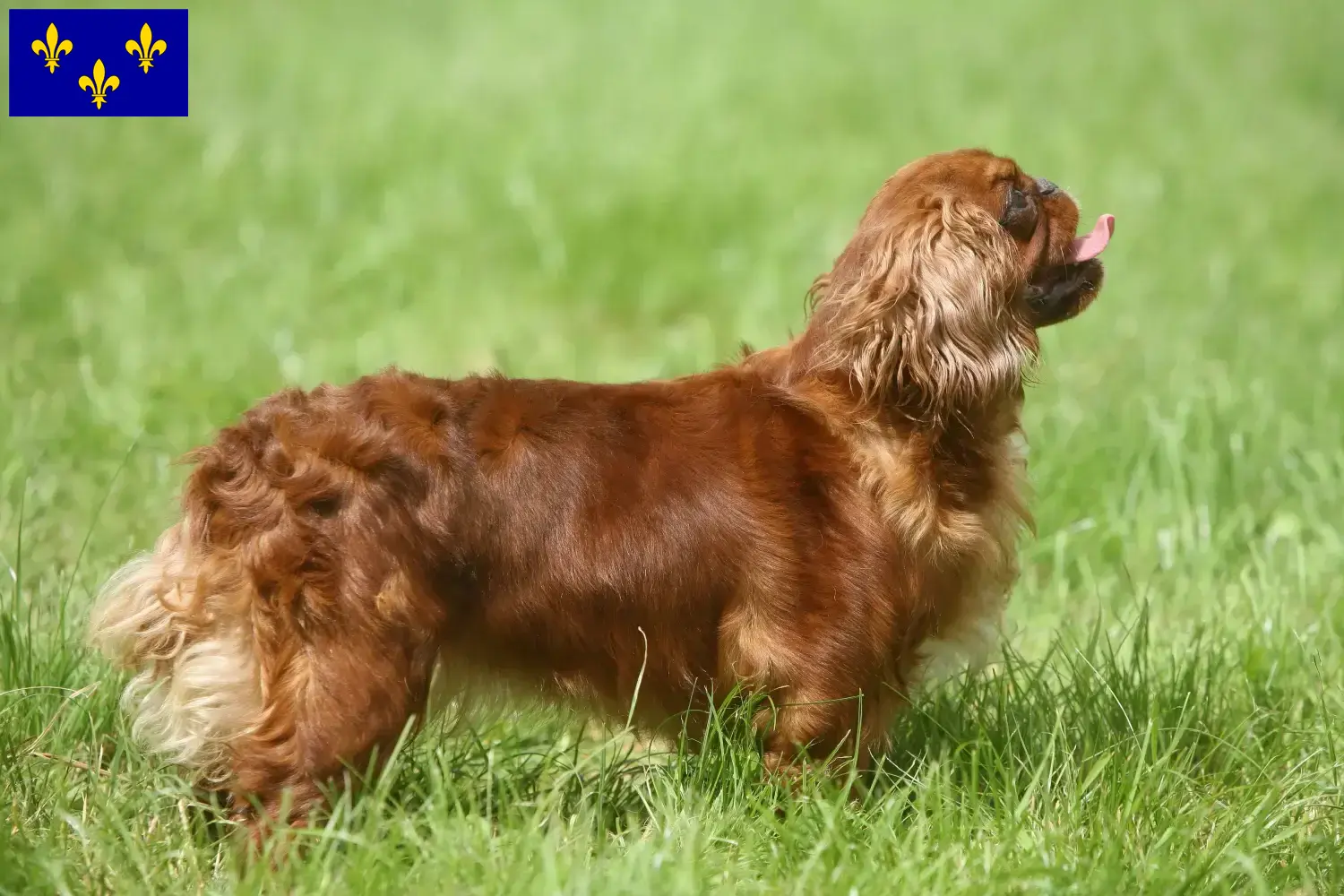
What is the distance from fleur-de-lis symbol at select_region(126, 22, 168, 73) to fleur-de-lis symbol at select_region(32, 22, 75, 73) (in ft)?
0.86

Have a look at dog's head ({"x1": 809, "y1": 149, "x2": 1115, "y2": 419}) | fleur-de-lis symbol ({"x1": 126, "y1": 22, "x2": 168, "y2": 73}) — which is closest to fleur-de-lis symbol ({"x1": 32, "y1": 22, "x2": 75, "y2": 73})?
fleur-de-lis symbol ({"x1": 126, "y1": 22, "x2": 168, "y2": 73})

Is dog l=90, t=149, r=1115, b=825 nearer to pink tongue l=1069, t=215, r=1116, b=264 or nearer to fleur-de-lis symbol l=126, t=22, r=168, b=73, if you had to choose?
pink tongue l=1069, t=215, r=1116, b=264

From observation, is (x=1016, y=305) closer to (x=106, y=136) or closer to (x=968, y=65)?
(x=106, y=136)

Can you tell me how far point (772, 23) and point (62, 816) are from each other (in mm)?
10494

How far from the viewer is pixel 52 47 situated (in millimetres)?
6344

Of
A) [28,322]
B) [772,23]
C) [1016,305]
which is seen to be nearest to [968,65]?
[772,23]

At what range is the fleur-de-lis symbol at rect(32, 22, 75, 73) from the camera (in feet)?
20.5

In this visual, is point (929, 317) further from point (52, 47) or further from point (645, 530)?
point (52, 47)

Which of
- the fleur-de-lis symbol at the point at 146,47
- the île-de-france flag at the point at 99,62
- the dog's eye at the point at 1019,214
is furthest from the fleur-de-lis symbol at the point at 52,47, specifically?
the dog's eye at the point at 1019,214

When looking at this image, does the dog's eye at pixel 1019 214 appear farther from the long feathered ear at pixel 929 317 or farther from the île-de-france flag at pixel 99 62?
the île-de-france flag at pixel 99 62

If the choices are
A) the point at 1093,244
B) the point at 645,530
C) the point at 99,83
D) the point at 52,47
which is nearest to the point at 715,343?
the point at 99,83

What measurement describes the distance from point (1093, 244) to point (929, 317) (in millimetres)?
532

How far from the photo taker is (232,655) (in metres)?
2.72

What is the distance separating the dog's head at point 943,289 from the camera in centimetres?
315
